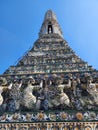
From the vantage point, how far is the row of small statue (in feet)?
37.6

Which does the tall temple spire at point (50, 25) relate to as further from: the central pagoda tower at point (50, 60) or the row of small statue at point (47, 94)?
the row of small statue at point (47, 94)

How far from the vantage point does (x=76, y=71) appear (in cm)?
1417

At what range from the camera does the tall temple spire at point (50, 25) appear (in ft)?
72.1

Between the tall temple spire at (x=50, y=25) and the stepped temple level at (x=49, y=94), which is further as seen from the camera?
the tall temple spire at (x=50, y=25)

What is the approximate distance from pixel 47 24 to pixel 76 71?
9864 millimetres

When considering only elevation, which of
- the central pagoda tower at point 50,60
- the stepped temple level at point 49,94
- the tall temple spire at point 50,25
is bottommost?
the stepped temple level at point 49,94

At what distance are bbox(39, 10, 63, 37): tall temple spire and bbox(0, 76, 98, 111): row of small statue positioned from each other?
8827 mm

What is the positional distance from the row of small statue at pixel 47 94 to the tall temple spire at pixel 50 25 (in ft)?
29.0

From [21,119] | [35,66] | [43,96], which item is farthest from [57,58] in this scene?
[21,119]

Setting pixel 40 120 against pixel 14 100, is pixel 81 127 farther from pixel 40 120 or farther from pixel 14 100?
pixel 14 100

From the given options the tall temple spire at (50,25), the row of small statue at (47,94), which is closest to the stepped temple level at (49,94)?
the row of small statue at (47,94)

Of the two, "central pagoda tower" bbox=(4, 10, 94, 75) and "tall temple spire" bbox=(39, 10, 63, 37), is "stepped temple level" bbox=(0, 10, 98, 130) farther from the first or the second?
"tall temple spire" bbox=(39, 10, 63, 37)

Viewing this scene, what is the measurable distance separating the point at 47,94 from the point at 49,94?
104 millimetres

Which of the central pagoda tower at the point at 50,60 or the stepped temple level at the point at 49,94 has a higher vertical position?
the central pagoda tower at the point at 50,60
